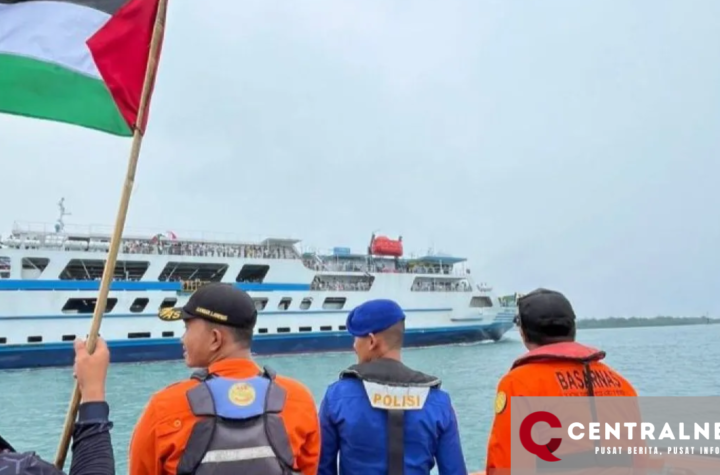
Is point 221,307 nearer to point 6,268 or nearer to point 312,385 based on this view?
point 312,385

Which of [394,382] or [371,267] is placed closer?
[394,382]

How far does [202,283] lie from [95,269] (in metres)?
6.29

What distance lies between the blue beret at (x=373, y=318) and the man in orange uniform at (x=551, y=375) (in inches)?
18.0

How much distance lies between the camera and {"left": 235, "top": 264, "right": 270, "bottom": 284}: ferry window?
3066 centimetres

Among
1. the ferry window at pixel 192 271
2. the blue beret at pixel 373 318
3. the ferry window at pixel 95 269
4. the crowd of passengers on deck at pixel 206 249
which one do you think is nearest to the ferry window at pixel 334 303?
the crowd of passengers on deck at pixel 206 249

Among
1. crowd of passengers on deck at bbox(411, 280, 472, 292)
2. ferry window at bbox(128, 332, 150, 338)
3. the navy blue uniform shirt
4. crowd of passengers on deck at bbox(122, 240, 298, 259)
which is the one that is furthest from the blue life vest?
crowd of passengers on deck at bbox(411, 280, 472, 292)

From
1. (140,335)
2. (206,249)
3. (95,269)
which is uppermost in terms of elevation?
(206,249)

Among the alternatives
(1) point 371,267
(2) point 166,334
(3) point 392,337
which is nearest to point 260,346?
(2) point 166,334

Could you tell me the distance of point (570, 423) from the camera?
1.95 m

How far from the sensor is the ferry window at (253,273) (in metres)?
30.7

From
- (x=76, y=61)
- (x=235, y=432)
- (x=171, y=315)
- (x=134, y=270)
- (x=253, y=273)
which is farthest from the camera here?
(x=253, y=273)

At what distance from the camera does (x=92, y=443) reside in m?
1.26

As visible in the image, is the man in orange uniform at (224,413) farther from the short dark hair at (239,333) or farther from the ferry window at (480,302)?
the ferry window at (480,302)

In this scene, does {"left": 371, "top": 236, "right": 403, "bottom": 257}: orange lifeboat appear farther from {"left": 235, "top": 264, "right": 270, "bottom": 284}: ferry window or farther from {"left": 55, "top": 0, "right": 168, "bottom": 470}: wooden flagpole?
{"left": 55, "top": 0, "right": 168, "bottom": 470}: wooden flagpole
